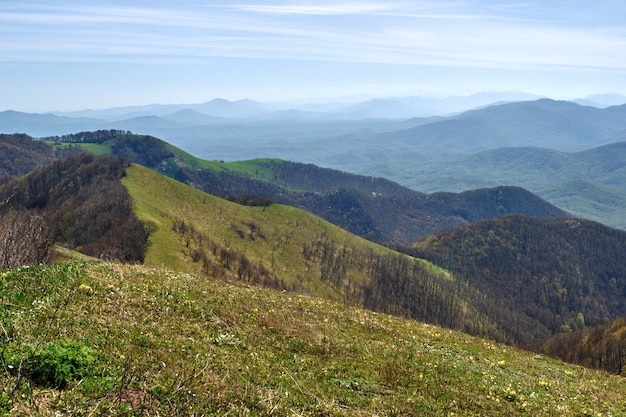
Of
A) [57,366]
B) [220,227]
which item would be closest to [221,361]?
[57,366]

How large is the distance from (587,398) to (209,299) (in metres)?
21.4

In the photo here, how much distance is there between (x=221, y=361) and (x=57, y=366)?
20.2 feet

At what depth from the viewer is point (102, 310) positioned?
1867cm

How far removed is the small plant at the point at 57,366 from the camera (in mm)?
12516

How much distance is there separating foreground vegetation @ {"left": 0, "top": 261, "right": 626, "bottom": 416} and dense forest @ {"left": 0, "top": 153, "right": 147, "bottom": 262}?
32237mm

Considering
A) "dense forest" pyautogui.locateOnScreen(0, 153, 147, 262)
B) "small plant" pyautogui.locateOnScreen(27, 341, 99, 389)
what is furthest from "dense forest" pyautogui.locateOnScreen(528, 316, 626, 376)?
"dense forest" pyautogui.locateOnScreen(0, 153, 147, 262)

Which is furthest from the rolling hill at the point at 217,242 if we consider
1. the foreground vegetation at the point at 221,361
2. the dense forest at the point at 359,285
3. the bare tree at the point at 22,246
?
the foreground vegetation at the point at 221,361

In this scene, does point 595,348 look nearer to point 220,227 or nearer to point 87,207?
point 220,227

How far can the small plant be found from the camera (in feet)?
41.1

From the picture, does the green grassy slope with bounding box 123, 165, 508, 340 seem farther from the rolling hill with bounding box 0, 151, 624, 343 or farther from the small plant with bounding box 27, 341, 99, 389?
the small plant with bounding box 27, 341, 99, 389

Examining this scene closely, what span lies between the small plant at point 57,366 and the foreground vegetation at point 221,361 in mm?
36

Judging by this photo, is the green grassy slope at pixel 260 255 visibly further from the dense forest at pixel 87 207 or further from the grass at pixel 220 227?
the dense forest at pixel 87 207

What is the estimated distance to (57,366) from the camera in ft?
41.6

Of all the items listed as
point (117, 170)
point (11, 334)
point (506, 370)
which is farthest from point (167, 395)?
point (117, 170)
